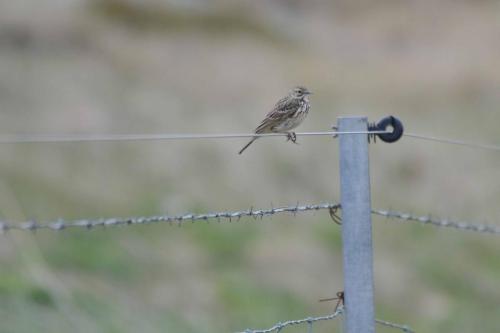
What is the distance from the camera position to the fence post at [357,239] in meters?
5.78

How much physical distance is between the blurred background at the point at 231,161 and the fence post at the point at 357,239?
8.10 meters

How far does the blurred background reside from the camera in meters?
16.8

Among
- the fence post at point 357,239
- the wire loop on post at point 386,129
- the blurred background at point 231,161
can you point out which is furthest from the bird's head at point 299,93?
the blurred background at point 231,161

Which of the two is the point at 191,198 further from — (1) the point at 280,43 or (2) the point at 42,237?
(1) the point at 280,43

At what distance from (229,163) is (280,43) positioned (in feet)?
24.2

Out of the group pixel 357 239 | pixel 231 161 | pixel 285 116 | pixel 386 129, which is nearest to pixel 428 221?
pixel 386 129

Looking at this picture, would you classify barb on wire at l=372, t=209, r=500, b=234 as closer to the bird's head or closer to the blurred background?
the bird's head

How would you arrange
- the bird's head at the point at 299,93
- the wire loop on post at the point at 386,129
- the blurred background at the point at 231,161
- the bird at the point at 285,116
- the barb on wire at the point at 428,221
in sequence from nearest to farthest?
the wire loop on post at the point at 386,129
the barb on wire at the point at 428,221
the bird at the point at 285,116
the bird's head at the point at 299,93
the blurred background at the point at 231,161

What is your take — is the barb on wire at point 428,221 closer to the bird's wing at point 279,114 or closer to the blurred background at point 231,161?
the bird's wing at point 279,114

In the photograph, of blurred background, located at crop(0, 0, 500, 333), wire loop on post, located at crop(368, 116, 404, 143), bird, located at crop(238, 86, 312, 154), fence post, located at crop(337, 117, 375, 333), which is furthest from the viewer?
blurred background, located at crop(0, 0, 500, 333)

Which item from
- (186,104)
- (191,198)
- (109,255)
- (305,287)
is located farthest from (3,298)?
(186,104)

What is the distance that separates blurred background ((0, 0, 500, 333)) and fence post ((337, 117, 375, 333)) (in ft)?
26.6

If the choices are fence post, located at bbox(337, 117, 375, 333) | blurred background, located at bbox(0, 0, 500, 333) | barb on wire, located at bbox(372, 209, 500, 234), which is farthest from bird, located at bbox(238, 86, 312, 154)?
blurred background, located at bbox(0, 0, 500, 333)

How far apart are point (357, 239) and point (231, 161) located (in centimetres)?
1739
